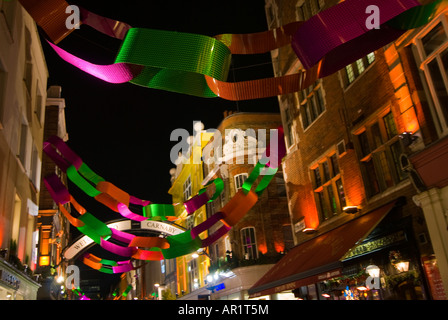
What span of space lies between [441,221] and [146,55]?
6.95 metres

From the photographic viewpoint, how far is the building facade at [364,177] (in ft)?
31.4

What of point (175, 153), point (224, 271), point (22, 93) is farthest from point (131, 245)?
point (224, 271)

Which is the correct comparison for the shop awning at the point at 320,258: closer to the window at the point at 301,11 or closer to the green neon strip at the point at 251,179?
the green neon strip at the point at 251,179

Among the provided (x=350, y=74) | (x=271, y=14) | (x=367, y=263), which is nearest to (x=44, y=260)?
(x=271, y=14)

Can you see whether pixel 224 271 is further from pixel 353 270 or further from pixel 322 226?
pixel 353 270

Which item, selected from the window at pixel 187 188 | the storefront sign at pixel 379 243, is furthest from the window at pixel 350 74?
the window at pixel 187 188

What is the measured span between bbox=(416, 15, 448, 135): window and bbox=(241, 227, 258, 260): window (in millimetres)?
18973

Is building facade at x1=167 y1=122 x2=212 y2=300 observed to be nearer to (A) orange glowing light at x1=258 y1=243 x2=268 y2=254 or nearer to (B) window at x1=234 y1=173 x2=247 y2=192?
(B) window at x1=234 y1=173 x2=247 y2=192

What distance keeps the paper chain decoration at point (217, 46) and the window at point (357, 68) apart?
652cm

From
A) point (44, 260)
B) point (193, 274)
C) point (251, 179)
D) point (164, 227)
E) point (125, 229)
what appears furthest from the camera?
point (193, 274)

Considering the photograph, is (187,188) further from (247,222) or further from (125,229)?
(125,229)

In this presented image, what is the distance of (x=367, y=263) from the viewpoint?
11.5m

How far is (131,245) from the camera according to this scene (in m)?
12.0

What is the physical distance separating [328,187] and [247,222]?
13217 mm
